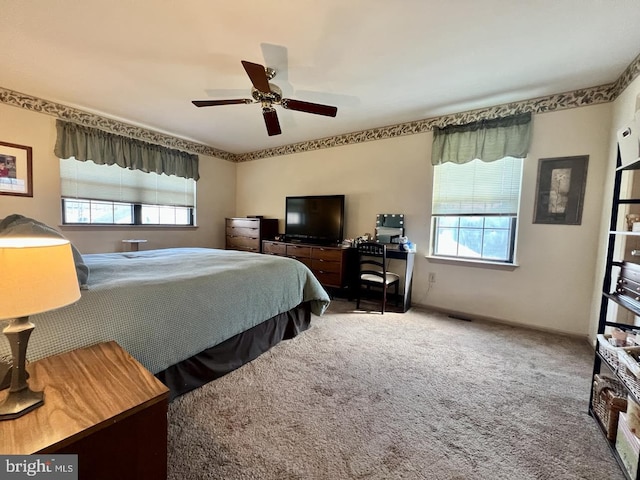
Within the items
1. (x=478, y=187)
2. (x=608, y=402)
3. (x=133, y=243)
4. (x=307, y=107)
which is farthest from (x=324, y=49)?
(x=133, y=243)

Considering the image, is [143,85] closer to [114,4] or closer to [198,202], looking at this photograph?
[114,4]

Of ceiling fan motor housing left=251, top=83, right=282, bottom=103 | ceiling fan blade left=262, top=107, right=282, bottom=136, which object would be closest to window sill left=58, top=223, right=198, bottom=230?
ceiling fan blade left=262, top=107, right=282, bottom=136

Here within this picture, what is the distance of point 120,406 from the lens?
2.66ft

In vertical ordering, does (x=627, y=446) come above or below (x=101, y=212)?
below

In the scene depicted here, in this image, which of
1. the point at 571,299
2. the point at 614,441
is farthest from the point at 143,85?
the point at 571,299

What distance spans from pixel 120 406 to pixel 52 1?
2.47m

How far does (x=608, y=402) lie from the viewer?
4.74ft

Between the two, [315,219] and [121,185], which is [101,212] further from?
[315,219]

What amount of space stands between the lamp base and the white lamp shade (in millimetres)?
299

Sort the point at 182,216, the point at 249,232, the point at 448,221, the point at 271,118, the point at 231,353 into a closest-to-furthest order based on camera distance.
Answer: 1. the point at 231,353
2. the point at 271,118
3. the point at 448,221
4. the point at 182,216
5. the point at 249,232

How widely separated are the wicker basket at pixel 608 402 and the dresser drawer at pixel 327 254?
264 cm

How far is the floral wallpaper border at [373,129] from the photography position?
256 centimetres

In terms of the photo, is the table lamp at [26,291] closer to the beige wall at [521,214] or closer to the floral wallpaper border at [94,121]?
the beige wall at [521,214]

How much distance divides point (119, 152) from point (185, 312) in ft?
11.2
